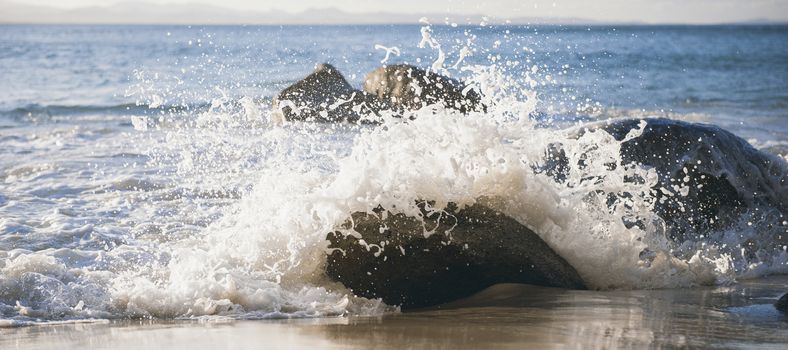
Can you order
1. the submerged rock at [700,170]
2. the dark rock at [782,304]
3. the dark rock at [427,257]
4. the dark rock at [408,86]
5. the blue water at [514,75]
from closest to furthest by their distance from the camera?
the dark rock at [782,304] < the dark rock at [427,257] < the submerged rock at [700,170] < the dark rock at [408,86] < the blue water at [514,75]

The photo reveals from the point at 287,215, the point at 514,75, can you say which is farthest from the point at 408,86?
the point at 287,215

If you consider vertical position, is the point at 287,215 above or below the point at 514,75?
below

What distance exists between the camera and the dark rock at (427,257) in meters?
5.15

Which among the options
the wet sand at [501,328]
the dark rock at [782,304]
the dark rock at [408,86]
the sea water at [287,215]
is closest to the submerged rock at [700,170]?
the sea water at [287,215]

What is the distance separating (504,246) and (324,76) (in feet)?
34.1

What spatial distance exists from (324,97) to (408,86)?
4.69 ft

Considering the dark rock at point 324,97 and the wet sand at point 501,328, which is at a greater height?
the dark rock at point 324,97

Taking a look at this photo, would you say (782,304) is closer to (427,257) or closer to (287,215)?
(427,257)

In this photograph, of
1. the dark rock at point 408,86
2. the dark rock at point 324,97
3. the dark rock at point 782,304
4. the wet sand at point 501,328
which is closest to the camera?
the wet sand at point 501,328

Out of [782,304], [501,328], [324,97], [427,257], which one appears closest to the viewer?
[501,328]

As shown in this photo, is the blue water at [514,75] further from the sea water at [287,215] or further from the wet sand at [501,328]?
the wet sand at [501,328]

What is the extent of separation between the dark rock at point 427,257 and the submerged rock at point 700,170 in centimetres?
196

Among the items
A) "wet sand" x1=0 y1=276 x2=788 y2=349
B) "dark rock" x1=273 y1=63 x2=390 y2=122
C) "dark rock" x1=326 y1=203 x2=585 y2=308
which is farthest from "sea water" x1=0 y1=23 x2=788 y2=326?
"dark rock" x1=273 y1=63 x2=390 y2=122

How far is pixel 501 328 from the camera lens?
432 cm
